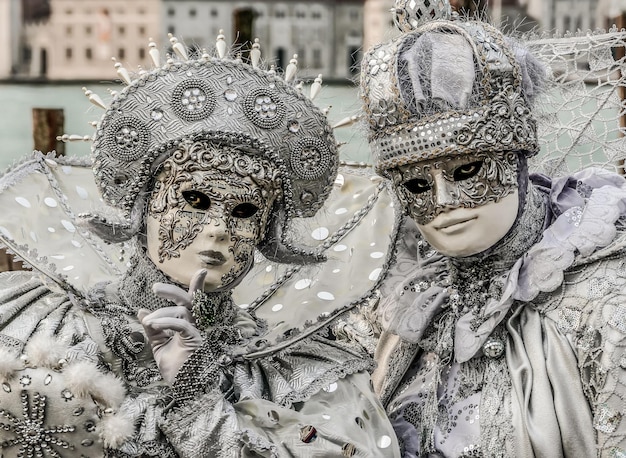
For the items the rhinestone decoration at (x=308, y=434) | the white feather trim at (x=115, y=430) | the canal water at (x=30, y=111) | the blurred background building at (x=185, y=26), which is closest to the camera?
the white feather trim at (x=115, y=430)

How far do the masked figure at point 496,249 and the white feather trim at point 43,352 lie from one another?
113 cm

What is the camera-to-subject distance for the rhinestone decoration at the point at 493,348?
3523 mm

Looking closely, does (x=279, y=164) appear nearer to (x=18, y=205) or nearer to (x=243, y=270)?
(x=243, y=270)

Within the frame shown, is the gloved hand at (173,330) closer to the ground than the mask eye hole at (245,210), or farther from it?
closer to the ground

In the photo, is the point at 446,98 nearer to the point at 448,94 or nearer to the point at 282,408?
the point at 448,94

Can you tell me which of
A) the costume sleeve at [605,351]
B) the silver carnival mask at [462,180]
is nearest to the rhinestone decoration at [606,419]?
the costume sleeve at [605,351]

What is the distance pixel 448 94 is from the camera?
11.5 feet

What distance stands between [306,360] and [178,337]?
49cm

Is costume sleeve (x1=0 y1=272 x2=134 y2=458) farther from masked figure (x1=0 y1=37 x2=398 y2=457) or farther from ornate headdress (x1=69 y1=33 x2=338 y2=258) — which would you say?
ornate headdress (x1=69 y1=33 x2=338 y2=258)

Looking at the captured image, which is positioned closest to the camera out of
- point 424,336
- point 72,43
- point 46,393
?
point 46,393

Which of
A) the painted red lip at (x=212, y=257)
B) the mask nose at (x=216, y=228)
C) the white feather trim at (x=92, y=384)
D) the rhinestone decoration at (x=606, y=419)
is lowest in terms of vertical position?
the rhinestone decoration at (x=606, y=419)

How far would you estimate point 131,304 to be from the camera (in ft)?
11.5

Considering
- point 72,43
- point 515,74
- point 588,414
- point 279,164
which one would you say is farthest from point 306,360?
point 72,43

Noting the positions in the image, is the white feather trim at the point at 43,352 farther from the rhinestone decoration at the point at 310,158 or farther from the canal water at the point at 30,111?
the canal water at the point at 30,111
